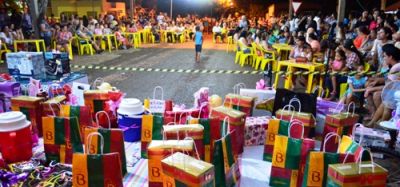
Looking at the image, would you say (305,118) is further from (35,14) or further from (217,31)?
(217,31)

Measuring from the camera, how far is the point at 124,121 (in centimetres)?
279

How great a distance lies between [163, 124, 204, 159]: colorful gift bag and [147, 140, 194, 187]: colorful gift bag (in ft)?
0.46

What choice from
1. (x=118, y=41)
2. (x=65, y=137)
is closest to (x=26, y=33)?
(x=118, y=41)

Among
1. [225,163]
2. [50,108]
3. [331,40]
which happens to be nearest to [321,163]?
[225,163]

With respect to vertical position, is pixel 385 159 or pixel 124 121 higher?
pixel 124 121

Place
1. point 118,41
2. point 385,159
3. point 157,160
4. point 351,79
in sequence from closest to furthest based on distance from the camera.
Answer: point 157,160 < point 385,159 < point 351,79 < point 118,41

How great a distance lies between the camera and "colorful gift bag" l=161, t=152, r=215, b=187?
1.63 meters

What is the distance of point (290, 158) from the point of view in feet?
6.95

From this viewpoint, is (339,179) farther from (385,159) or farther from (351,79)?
(351,79)

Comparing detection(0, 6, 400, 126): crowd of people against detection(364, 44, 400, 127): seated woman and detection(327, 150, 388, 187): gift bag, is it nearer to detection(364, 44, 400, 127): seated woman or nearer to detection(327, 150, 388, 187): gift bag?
detection(364, 44, 400, 127): seated woman

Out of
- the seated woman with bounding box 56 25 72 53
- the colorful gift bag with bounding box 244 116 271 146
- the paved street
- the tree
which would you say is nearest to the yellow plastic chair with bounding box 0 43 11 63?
the tree

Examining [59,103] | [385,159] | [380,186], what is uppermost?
[59,103]

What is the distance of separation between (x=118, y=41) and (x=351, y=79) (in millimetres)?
9932

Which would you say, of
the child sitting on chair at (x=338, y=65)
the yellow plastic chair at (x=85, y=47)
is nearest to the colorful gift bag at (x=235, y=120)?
the child sitting on chair at (x=338, y=65)
